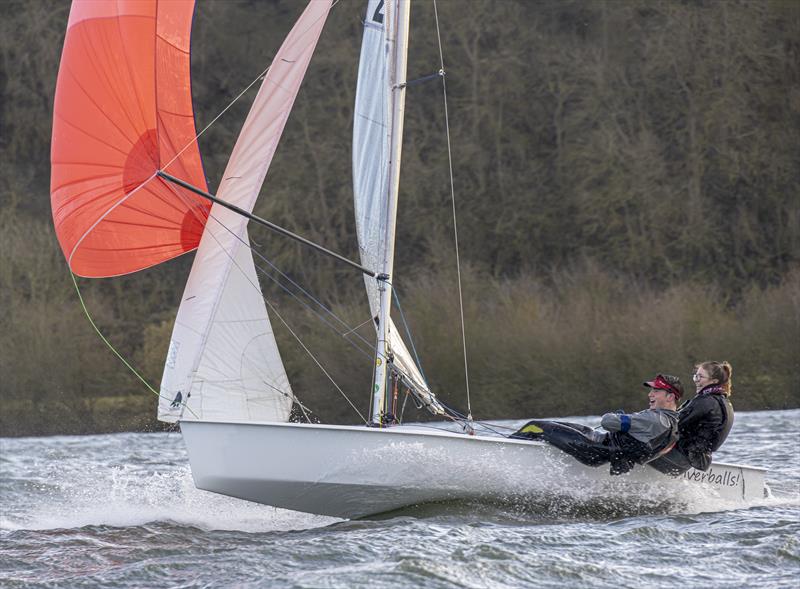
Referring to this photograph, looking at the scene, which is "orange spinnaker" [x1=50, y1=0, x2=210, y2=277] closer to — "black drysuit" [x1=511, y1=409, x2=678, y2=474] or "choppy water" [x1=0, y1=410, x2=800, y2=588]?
"choppy water" [x1=0, y1=410, x2=800, y2=588]

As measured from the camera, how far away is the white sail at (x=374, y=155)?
28.9 ft

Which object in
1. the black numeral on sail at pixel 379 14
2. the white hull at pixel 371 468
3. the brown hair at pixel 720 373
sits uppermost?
the black numeral on sail at pixel 379 14

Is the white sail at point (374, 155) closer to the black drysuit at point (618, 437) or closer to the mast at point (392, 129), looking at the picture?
the mast at point (392, 129)

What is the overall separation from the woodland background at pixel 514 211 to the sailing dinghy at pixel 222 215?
1038 cm

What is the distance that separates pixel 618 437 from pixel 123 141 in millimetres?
3716

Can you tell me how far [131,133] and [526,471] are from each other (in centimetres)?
336

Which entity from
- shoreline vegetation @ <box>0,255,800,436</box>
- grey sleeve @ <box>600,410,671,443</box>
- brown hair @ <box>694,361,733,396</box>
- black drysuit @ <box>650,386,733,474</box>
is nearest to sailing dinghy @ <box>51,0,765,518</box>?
black drysuit @ <box>650,386,733,474</box>

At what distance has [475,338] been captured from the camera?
64.3 feet

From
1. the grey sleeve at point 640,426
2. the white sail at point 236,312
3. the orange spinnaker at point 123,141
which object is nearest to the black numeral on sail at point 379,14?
the white sail at point 236,312

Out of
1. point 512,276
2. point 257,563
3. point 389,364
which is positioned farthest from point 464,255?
point 257,563

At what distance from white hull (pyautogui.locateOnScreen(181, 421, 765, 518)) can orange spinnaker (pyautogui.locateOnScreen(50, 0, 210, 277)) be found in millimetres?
1560

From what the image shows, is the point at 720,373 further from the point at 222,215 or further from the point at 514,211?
the point at 514,211

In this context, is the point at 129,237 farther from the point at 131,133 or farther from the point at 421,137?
the point at 421,137

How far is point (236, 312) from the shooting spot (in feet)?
28.0
